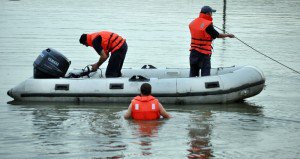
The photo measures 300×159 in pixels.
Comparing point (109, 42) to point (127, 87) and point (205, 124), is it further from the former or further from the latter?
point (205, 124)

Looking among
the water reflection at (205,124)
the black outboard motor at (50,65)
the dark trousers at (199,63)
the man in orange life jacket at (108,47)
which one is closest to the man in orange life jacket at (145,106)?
the water reflection at (205,124)

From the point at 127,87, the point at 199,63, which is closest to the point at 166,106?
the point at 127,87

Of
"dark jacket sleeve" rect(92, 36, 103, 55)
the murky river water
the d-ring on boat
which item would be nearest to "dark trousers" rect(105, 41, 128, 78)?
the d-ring on boat

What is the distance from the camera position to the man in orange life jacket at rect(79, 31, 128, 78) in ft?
46.5

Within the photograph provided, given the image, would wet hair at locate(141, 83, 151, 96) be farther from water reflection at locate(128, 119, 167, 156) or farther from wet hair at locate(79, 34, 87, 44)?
wet hair at locate(79, 34, 87, 44)

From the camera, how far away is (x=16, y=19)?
3083 centimetres

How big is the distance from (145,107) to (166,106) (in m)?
1.51

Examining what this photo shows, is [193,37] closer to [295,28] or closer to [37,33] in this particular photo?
[37,33]

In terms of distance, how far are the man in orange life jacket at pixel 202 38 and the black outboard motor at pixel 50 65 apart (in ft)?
7.82

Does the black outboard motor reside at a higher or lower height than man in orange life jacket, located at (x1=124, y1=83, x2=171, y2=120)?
higher

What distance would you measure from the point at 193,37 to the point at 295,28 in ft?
52.1

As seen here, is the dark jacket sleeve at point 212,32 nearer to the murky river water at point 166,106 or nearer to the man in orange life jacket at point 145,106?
the murky river water at point 166,106

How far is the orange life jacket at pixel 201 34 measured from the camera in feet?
46.5

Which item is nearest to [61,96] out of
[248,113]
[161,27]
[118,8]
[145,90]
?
[145,90]
